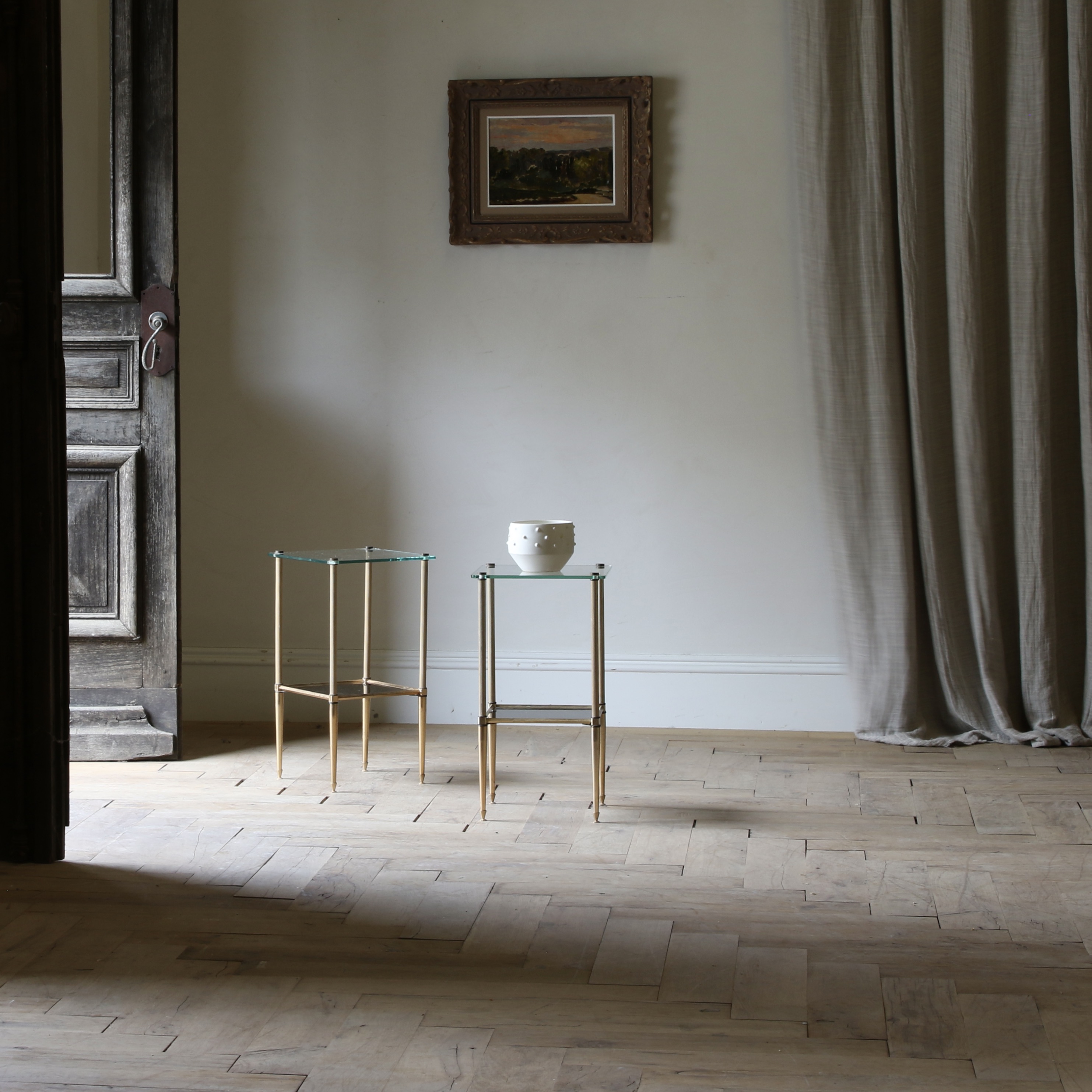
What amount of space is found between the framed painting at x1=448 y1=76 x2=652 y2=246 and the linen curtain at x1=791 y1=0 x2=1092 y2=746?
19.3 inches

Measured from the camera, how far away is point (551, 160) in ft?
11.8

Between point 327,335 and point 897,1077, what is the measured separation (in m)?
2.77

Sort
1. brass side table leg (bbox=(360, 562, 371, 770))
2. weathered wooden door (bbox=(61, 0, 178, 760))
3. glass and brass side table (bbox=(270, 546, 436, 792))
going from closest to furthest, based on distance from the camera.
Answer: glass and brass side table (bbox=(270, 546, 436, 792)) → brass side table leg (bbox=(360, 562, 371, 770)) → weathered wooden door (bbox=(61, 0, 178, 760))

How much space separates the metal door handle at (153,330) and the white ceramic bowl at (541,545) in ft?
3.94

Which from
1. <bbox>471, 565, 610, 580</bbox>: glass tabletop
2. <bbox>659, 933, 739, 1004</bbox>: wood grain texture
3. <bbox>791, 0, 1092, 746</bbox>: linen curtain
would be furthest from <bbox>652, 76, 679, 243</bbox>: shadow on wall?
<bbox>659, 933, 739, 1004</bbox>: wood grain texture

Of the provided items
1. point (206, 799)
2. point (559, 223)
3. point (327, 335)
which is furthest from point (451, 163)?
point (206, 799)

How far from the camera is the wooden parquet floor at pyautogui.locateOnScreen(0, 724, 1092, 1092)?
5.39 feet

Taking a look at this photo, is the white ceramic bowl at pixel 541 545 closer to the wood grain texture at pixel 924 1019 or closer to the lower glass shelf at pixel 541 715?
the lower glass shelf at pixel 541 715

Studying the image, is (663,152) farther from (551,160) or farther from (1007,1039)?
(1007,1039)

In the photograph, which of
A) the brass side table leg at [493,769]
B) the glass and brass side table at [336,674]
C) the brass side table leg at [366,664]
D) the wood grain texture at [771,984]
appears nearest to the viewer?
the wood grain texture at [771,984]

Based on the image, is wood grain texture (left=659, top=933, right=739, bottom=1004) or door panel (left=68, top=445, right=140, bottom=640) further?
door panel (left=68, top=445, right=140, bottom=640)

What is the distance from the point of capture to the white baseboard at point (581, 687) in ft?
11.9

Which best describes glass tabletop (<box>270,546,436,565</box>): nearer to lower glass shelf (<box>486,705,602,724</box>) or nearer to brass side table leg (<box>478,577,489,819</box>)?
brass side table leg (<box>478,577,489,819</box>)

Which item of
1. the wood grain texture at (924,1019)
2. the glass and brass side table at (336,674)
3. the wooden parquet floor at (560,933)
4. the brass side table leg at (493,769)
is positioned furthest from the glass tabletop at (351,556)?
the wood grain texture at (924,1019)
